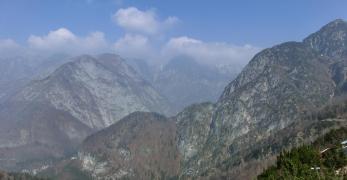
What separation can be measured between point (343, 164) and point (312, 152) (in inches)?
596

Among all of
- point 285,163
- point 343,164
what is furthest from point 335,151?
point 285,163

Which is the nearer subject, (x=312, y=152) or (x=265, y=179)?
(x=265, y=179)

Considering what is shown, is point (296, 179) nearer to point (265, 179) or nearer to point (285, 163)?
point (265, 179)

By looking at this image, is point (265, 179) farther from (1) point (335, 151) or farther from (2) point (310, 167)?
(1) point (335, 151)

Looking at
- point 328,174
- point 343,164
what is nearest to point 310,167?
point 343,164

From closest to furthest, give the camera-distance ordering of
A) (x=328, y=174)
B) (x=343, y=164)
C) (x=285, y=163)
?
(x=328, y=174)
(x=343, y=164)
(x=285, y=163)

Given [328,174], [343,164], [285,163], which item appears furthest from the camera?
[285,163]

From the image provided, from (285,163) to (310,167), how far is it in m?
13.8

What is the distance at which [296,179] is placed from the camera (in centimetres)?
13250

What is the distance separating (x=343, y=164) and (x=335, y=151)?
5948 millimetres

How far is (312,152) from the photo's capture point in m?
167

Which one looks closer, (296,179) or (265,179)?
(296,179)

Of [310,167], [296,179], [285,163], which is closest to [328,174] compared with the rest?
[296,179]

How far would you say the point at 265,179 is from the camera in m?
156
